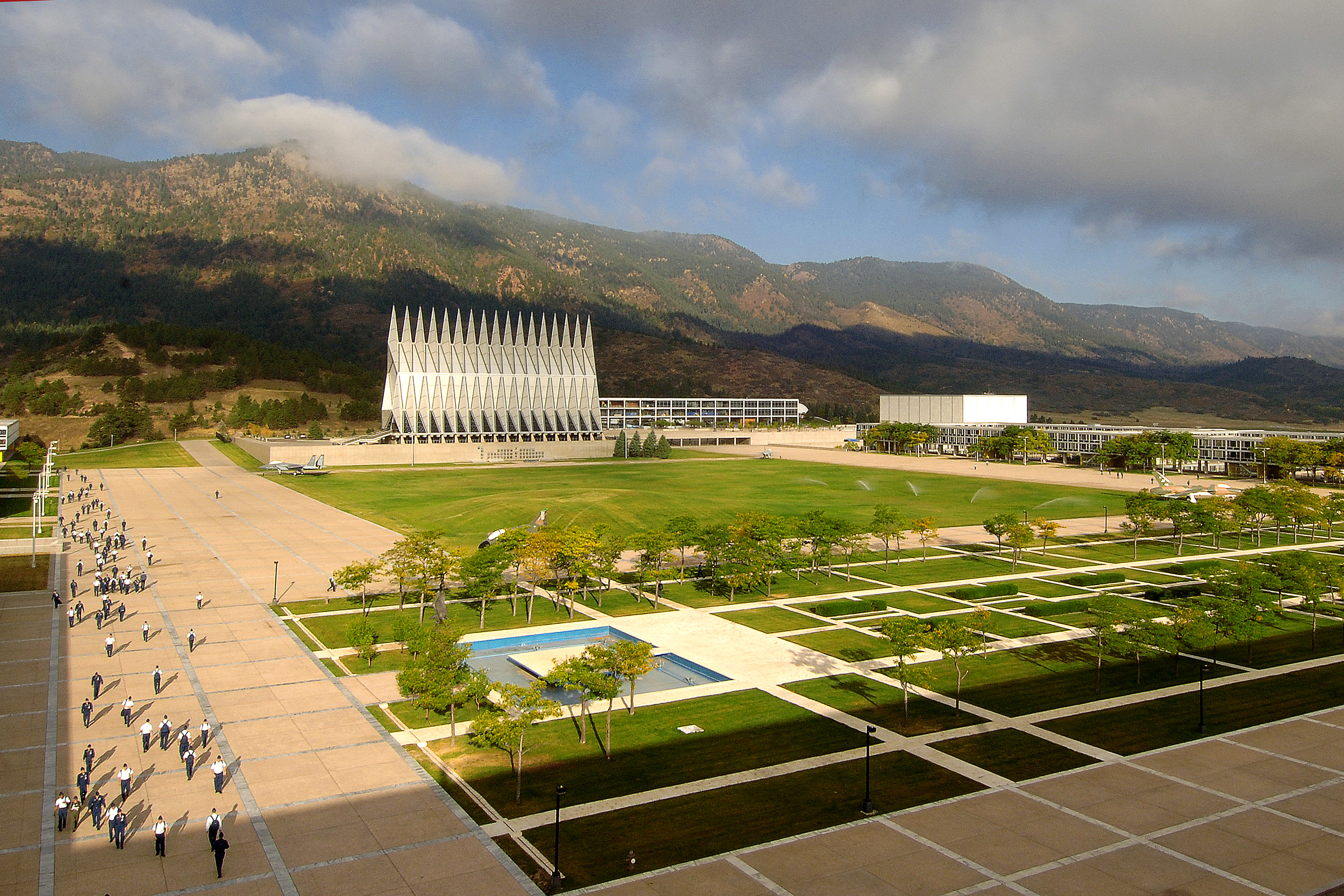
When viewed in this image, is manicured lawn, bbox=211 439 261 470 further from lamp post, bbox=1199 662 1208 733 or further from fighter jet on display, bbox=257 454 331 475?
lamp post, bbox=1199 662 1208 733

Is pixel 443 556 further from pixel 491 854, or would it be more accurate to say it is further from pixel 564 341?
pixel 564 341

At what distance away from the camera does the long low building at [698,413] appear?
16575cm

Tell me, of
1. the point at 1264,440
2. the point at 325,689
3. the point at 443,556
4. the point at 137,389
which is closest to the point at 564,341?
the point at 137,389

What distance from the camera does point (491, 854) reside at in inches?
715

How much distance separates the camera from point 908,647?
2662 centimetres

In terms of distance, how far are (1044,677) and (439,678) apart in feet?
61.6

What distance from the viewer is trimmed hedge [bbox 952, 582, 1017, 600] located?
4041 centimetres

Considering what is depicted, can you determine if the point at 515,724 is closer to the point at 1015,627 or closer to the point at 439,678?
the point at 439,678

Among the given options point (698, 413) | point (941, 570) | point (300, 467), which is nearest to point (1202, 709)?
point (941, 570)

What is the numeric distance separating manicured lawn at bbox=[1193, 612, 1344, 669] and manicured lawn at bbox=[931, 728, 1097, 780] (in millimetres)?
11867

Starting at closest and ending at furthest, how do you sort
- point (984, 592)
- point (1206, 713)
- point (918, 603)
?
1. point (1206, 713)
2. point (918, 603)
3. point (984, 592)

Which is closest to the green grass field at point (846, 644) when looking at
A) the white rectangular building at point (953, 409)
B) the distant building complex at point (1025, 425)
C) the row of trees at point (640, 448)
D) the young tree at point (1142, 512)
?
the young tree at point (1142, 512)

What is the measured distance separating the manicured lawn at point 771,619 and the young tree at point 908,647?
293 inches

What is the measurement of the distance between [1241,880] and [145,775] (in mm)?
23172
